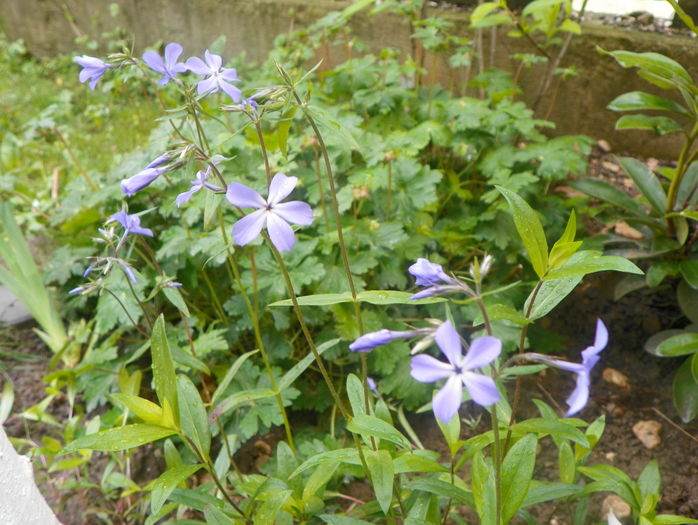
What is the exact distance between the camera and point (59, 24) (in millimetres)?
5512

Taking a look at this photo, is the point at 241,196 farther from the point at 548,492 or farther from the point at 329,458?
the point at 548,492

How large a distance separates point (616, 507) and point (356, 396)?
103cm

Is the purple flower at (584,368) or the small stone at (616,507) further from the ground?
the purple flower at (584,368)

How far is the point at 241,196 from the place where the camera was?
92cm

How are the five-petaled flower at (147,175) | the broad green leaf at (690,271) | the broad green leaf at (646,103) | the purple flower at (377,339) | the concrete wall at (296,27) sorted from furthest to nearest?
1. the concrete wall at (296,27)
2. the broad green leaf at (646,103)
3. the broad green leaf at (690,271)
4. the five-petaled flower at (147,175)
5. the purple flower at (377,339)

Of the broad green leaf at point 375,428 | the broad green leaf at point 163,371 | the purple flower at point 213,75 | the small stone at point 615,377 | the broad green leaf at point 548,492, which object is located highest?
the purple flower at point 213,75

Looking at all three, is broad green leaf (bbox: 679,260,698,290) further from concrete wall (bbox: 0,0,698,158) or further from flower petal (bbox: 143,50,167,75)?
flower petal (bbox: 143,50,167,75)

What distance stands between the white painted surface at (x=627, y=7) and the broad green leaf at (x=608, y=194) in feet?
4.15

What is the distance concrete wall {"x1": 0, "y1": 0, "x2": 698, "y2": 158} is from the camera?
9.47ft

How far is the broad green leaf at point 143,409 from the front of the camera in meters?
1.24

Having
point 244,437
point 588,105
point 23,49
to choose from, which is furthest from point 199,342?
point 23,49

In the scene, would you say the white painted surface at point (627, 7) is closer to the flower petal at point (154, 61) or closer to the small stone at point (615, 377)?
the small stone at point (615, 377)

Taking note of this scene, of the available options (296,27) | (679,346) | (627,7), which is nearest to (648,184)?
(679,346)

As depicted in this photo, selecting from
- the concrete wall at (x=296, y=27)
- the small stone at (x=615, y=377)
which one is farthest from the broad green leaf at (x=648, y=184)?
Result: the concrete wall at (x=296, y=27)
